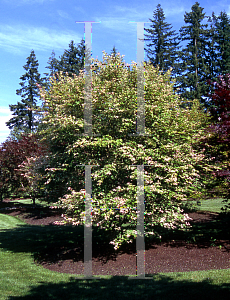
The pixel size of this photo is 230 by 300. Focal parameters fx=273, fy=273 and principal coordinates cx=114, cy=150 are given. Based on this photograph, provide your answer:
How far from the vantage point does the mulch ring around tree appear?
7.51 meters

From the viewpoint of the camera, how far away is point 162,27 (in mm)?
36062

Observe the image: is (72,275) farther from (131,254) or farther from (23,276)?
(131,254)

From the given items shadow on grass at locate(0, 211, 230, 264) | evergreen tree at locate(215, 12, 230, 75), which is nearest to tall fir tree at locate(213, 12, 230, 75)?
evergreen tree at locate(215, 12, 230, 75)

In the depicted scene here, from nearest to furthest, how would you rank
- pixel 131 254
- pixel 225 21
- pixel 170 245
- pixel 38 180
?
pixel 131 254 < pixel 170 245 < pixel 38 180 < pixel 225 21

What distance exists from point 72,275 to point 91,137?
12.8ft

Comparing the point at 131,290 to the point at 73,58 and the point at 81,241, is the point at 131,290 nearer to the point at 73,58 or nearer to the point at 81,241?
the point at 81,241

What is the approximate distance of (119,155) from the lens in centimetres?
812

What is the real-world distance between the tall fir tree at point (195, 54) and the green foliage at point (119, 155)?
25878mm

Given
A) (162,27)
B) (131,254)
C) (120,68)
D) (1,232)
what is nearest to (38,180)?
(131,254)

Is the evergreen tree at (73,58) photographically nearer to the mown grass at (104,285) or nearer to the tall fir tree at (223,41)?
the tall fir tree at (223,41)

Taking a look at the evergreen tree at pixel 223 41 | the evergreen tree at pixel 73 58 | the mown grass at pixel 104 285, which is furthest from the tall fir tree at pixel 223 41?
the mown grass at pixel 104 285

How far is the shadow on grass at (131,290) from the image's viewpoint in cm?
550

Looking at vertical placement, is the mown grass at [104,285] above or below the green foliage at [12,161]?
below

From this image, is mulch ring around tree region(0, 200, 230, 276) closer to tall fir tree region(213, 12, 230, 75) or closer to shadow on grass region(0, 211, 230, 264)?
shadow on grass region(0, 211, 230, 264)
